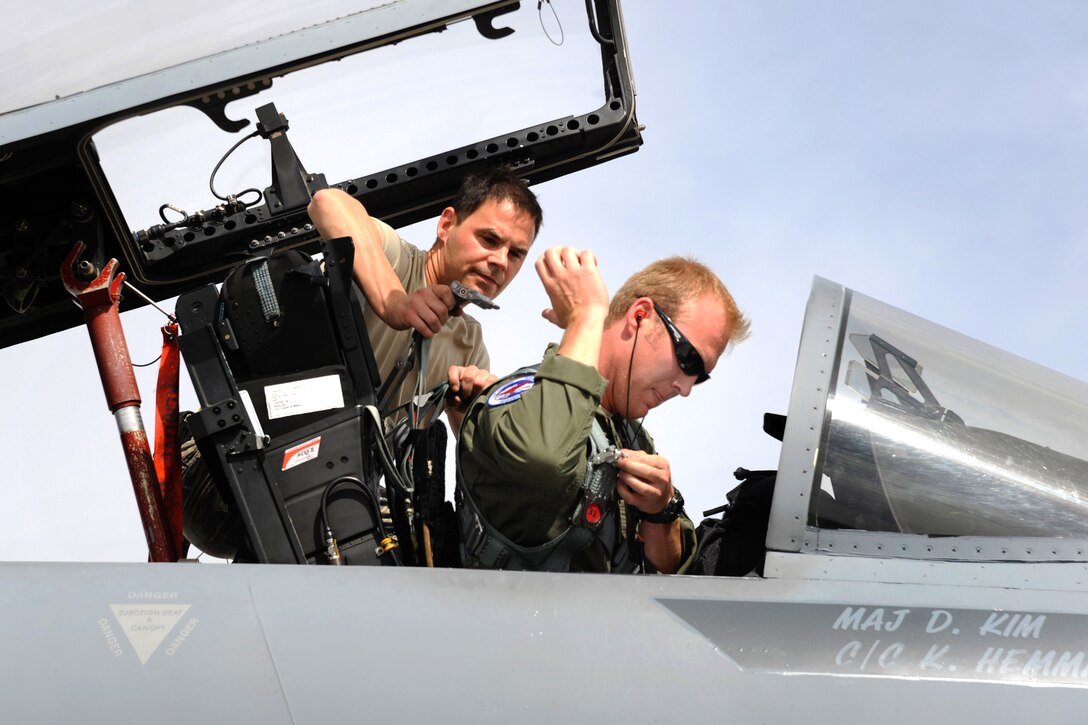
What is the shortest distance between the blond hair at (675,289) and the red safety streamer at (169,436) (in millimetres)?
1177

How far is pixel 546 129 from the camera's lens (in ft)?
13.2

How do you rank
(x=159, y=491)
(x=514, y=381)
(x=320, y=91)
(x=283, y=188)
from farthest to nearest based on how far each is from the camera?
(x=283, y=188) < (x=320, y=91) < (x=159, y=491) < (x=514, y=381)

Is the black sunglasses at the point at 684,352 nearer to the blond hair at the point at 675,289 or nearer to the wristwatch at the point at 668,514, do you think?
the blond hair at the point at 675,289

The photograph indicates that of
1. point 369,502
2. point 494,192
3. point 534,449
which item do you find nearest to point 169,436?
point 369,502

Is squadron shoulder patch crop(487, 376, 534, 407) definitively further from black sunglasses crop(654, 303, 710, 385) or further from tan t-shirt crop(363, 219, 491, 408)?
tan t-shirt crop(363, 219, 491, 408)

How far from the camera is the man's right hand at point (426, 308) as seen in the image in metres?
3.17

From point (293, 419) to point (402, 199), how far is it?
55.3 inches

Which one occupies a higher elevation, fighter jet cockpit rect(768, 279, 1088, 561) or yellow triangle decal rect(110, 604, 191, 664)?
fighter jet cockpit rect(768, 279, 1088, 561)

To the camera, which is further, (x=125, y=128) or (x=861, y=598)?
(x=125, y=128)

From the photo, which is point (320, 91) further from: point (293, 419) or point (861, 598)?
point (861, 598)

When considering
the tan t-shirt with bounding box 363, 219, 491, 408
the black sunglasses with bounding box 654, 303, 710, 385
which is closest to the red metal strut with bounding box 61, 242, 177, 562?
the tan t-shirt with bounding box 363, 219, 491, 408

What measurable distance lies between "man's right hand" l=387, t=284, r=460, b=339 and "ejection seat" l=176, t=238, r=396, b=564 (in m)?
0.20

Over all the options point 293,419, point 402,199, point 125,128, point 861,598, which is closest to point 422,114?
point 402,199

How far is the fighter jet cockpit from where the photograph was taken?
2381 millimetres
